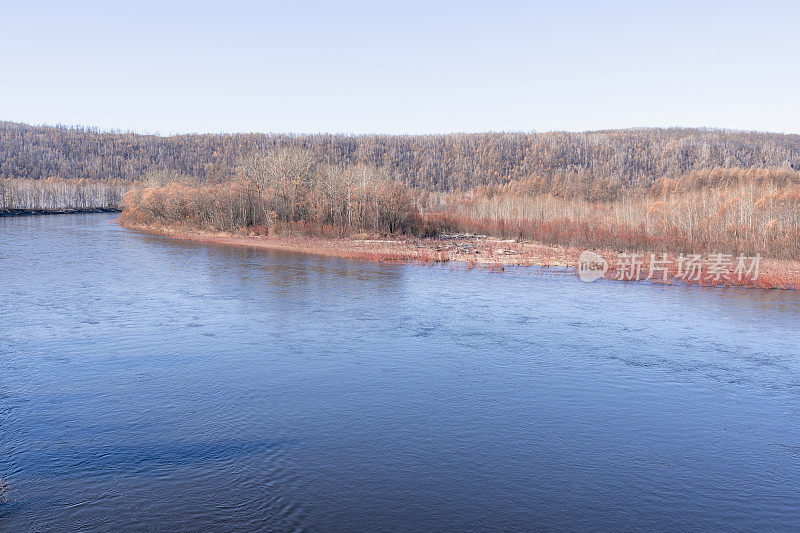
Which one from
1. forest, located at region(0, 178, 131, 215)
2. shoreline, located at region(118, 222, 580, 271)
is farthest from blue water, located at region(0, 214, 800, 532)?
forest, located at region(0, 178, 131, 215)

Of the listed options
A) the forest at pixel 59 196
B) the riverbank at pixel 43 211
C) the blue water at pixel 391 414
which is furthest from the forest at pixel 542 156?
the blue water at pixel 391 414

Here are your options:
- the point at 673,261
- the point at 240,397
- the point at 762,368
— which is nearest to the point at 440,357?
the point at 240,397

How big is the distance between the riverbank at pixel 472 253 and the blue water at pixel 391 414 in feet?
22.5

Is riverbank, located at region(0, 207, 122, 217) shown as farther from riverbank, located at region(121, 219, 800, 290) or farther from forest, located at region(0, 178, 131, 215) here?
riverbank, located at region(121, 219, 800, 290)

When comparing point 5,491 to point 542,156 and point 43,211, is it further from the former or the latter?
point 542,156

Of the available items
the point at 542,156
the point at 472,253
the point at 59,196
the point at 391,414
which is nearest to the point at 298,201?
the point at 472,253

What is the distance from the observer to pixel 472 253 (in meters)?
40.6

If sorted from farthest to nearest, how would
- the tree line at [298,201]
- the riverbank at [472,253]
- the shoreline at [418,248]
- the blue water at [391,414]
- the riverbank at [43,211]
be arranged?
the riverbank at [43,211], the tree line at [298,201], the shoreline at [418,248], the riverbank at [472,253], the blue water at [391,414]

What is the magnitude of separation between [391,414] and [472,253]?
2971 centimetres

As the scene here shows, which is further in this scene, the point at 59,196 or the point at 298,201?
the point at 59,196

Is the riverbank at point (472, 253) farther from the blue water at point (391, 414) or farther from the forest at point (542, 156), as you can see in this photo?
the forest at point (542, 156)

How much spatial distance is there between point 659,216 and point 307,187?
30.2m

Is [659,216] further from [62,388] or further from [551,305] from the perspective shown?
[62,388]

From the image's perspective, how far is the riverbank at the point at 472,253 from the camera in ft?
97.0
